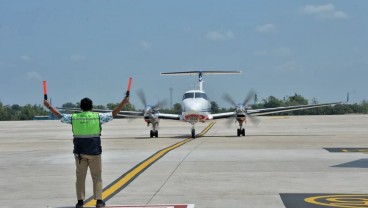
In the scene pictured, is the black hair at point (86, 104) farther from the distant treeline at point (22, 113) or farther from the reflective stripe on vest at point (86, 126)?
the distant treeline at point (22, 113)

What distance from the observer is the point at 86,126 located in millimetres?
10773

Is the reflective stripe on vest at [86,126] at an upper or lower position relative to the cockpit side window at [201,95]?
lower

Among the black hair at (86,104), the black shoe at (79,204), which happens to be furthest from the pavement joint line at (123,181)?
the black hair at (86,104)

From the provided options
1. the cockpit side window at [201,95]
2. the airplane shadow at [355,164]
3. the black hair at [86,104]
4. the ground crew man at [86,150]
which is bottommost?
the airplane shadow at [355,164]

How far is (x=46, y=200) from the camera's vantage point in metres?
11.6

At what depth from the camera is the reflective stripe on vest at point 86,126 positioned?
10750mm

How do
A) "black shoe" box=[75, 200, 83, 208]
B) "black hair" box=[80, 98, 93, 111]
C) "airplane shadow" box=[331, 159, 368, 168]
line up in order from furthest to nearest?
"airplane shadow" box=[331, 159, 368, 168] → "black hair" box=[80, 98, 93, 111] → "black shoe" box=[75, 200, 83, 208]

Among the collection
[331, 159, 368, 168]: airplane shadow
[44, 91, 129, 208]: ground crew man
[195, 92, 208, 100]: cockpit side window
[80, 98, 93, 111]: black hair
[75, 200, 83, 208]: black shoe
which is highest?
[195, 92, 208, 100]: cockpit side window

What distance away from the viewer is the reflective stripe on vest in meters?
10.8

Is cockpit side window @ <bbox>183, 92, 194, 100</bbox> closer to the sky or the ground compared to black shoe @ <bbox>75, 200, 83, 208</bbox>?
closer to the sky

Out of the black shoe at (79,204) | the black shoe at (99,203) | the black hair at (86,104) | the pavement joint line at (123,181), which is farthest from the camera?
the pavement joint line at (123,181)

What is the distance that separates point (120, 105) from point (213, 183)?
358cm

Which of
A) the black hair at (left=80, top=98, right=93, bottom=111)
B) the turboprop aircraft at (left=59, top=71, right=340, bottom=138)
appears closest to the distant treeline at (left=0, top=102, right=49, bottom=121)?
the turboprop aircraft at (left=59, top=71, right=340, bottom=138)

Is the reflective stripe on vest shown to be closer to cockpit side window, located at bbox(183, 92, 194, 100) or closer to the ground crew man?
the ground crew man
